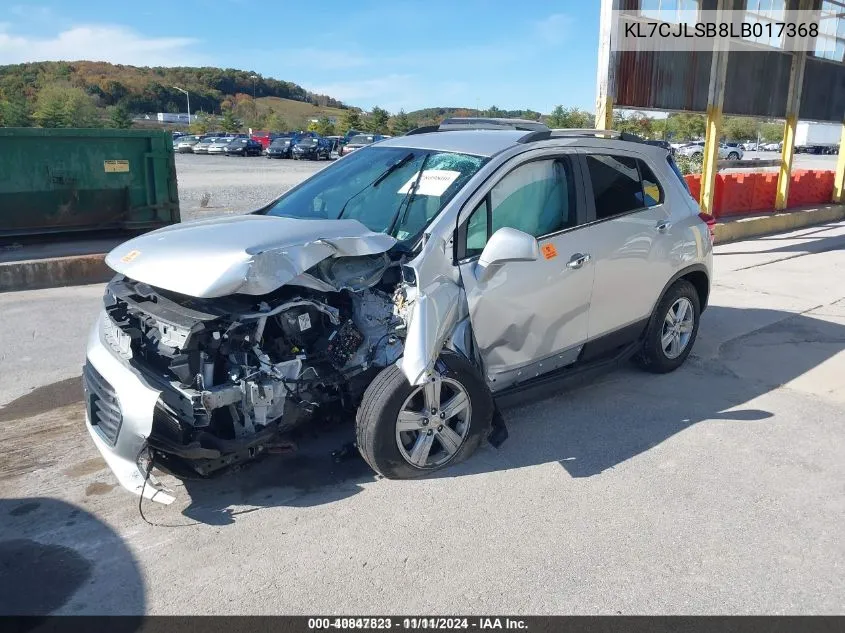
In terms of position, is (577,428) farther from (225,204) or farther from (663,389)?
(225,204)

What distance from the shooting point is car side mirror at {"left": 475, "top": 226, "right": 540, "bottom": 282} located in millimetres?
3771

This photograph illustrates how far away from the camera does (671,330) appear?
5.57 meters

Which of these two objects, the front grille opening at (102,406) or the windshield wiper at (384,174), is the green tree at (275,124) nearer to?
the windshield wiper at (384,174)

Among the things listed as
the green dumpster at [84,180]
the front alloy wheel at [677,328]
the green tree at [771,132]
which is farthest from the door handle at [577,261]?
the green tree at [771,132]

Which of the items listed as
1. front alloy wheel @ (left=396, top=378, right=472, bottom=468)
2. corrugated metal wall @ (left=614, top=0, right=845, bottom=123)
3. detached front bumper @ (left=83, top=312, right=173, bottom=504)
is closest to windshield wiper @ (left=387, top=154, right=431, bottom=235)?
front alloy wheel @ (left=396, top=378, right=472, bottom=468)

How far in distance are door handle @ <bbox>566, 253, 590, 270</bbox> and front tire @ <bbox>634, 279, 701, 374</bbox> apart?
113 cm

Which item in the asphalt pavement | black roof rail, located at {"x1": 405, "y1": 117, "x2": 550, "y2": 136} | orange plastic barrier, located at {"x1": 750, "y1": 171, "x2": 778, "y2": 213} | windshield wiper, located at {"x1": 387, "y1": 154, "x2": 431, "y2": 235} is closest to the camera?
the asphalt pavement

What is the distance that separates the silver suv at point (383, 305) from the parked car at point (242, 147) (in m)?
44.0

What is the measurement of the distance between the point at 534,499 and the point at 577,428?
1.02 metres

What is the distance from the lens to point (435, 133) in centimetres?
505

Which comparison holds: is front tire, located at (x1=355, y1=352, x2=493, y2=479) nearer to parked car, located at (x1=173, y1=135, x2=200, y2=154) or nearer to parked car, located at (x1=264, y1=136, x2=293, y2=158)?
parked car, located at (x1=264, y1=136, x2=293, y2=158)

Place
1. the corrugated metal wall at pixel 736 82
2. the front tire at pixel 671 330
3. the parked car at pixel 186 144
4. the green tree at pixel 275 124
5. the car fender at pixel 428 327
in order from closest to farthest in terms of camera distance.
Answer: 1. the car fender at pixel 428 327
2. the front tire at pixel 671 330
3. the corrugated metal wall at pixel 736 82
4. the parked car at pixel 186 144
5. the green tree at pixel 275 124

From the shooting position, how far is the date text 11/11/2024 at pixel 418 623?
108 inches

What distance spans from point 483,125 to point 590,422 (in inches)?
94.3
